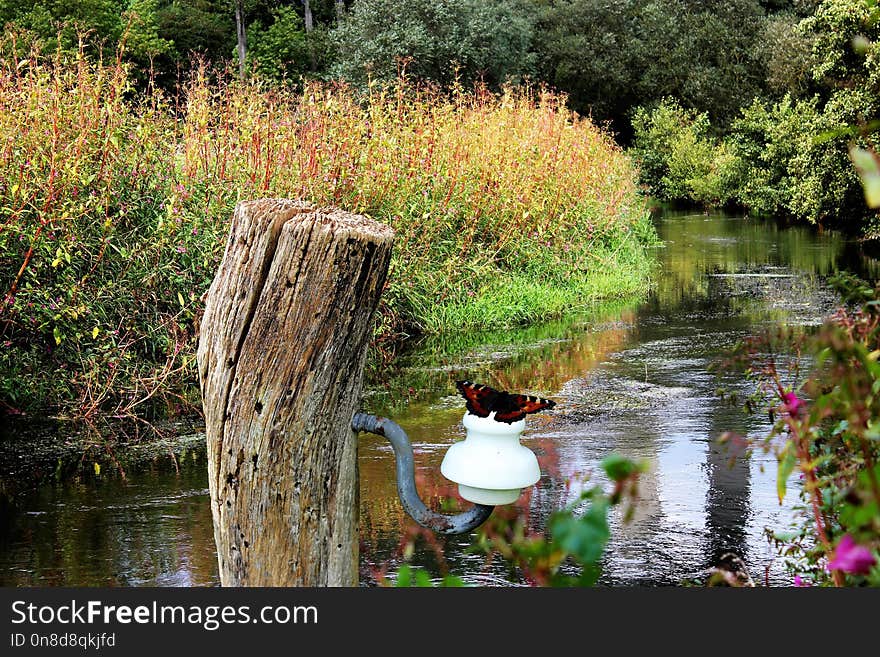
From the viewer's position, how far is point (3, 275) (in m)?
7.17

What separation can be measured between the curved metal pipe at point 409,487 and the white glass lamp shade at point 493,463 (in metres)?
0.15

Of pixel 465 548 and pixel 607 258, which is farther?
pixel 607 258

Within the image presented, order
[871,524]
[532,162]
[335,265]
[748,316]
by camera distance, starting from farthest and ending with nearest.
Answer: [532,162], [748,316], [335,265], [871,524]

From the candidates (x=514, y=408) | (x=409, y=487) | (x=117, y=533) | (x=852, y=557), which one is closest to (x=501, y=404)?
(x=514, y=408)

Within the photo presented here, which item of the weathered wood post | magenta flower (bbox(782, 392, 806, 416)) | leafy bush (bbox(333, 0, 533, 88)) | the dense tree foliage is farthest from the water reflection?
leafy bush (bbox(333, 0, 533, 88))

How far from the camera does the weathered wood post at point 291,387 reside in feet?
7.97

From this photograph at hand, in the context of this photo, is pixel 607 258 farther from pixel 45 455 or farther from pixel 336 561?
pixel 336 561

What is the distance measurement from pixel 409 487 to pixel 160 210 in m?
5.90

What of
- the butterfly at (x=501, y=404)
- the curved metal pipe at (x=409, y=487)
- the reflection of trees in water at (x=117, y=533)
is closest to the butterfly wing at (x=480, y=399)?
the butterfly at (x=501, y=404)

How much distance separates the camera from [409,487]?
2531 mm

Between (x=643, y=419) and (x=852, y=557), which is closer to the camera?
(x=852, y=557)

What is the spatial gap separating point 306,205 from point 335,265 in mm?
316

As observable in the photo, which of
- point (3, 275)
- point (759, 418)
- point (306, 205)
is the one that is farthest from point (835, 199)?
point (306, 205)

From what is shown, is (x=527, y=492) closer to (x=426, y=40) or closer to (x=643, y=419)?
(x=643, y=419)
